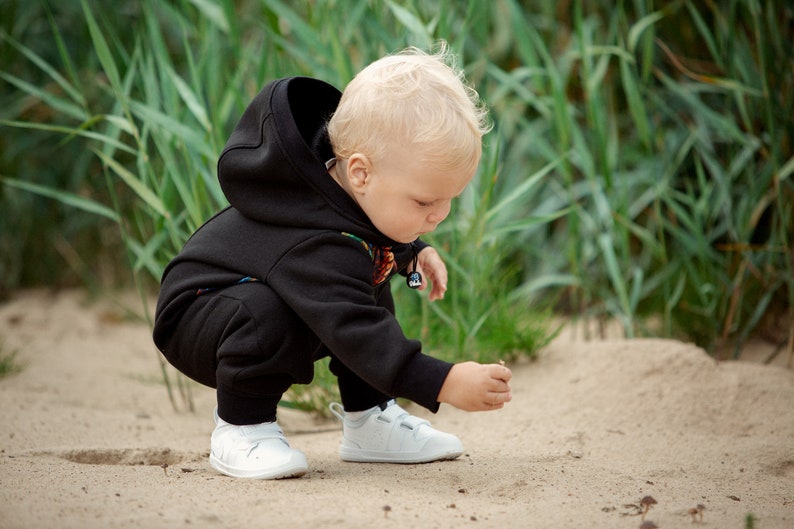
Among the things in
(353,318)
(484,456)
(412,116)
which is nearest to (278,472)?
(353,318)

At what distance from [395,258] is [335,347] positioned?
0.27 m

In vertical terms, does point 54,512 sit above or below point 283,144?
below

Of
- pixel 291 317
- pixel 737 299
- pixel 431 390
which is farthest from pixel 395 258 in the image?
pixel 737 299

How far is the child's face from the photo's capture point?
140 cm

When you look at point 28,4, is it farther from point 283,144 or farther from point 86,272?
point 283,144

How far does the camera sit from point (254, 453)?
1.50m

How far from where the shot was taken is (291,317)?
57.7 inches

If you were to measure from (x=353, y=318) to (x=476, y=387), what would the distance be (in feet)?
0.67

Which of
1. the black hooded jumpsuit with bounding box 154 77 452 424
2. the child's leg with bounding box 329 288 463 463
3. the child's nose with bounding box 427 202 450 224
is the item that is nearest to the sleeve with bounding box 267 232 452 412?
the black hooded jumpsuit with bounding box 154 77 452 424

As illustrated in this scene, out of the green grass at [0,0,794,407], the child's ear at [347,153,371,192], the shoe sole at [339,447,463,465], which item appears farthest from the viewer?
the green grass at [0,0,794,407]

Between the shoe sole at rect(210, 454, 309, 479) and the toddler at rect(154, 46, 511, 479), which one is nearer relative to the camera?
the toddler at rect(154, 46, 511, 479)

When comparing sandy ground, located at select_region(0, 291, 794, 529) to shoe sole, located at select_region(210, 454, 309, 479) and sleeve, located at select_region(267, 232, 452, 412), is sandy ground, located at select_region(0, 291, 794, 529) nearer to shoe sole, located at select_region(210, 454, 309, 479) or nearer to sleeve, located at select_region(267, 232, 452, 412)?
shoe sole, located at select_region(210, 454, 309, 479)

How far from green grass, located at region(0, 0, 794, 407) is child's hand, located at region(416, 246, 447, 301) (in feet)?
0.99

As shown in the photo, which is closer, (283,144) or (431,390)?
(431,390)
